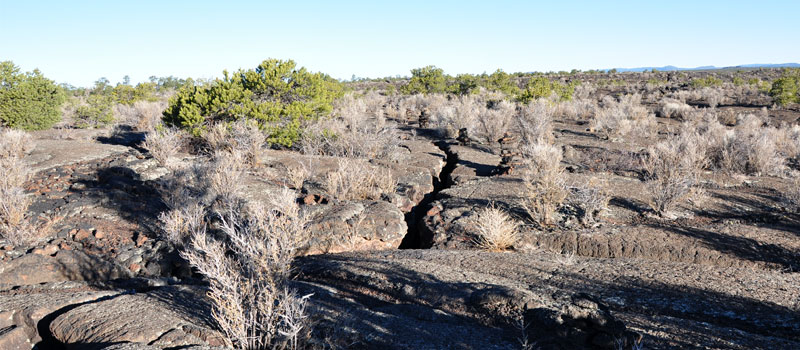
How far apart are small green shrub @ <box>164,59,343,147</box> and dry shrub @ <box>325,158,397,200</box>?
406 centimetres

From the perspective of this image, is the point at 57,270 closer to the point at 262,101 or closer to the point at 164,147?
the point at 164,147

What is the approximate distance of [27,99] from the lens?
15.0 m

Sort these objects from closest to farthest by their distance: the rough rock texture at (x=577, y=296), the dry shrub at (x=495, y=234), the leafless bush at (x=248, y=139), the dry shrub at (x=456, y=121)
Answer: the rough rock texture at (x=577, y=296)
the dry shrub at (x=495, y=234)
the leafless bush at (x=248, y=139)
the dry shrub at (x=456, y=121)

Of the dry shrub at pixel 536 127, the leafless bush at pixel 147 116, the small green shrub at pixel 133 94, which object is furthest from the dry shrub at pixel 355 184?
the small green shrub at pixel 133 94

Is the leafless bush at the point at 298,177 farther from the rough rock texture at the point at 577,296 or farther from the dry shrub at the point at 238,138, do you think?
the rough rock texture at the point at 577,296

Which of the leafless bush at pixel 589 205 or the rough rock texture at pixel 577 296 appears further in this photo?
the leafless bush at pixel 589 205

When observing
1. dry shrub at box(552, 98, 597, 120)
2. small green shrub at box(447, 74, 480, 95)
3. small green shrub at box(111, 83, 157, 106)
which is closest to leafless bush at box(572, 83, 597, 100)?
small green shrub at box(447, 74, 480, 95)

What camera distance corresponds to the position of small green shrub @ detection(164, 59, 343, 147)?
1227 cm

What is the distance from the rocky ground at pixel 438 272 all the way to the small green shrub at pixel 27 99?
6217mm

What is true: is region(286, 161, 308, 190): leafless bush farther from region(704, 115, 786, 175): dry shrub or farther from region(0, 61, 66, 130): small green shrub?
region(0, 61, 66, 130): small green shrub

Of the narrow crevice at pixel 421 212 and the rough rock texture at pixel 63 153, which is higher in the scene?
the rough rock texture at pixel 63 153

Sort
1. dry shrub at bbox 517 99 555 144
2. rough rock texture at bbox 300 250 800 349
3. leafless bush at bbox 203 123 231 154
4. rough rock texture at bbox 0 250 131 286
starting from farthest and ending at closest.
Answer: dry shrub at bbox 517 99 555 144 < leafless bush at bbox 203 123 231 154 < rough rock texture at bbox 0 250 131 286 < rough rock texture at bbox 300 250 800 349

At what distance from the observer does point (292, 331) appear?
3.47 meters

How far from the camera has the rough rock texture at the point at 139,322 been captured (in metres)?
3.50
